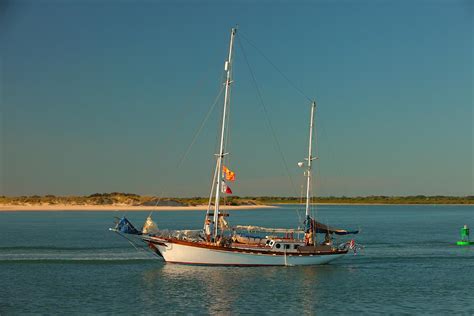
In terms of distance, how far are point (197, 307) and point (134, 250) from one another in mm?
35821

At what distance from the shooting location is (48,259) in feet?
212

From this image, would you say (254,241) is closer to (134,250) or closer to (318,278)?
(318,278)

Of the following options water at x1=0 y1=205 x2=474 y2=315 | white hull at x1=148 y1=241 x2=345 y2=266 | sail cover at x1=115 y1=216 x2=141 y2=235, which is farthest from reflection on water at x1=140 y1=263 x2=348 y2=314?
sail cover at x1=115 y1=216 x2=141 y2=235

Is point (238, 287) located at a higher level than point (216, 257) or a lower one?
lower

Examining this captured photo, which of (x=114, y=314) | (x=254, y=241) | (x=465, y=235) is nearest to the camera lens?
(x=114, y=314)

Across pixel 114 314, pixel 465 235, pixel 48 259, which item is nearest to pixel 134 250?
pixel 48 259

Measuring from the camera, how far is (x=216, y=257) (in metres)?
58.3

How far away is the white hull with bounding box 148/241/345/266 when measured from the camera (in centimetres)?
5819

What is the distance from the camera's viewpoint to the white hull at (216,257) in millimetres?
58188

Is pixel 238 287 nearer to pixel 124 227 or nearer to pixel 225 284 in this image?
pixel 225 284

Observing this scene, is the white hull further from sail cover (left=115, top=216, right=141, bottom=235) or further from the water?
sail cover (left=115, top=216, right=141, bottom=235)

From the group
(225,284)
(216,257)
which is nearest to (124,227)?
(216,257)

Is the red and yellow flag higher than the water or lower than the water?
higher

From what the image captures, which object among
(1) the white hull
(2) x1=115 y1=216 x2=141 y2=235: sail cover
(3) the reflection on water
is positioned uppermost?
(2) x1=115 y1=216 x2=141 y2=235: sail cover
